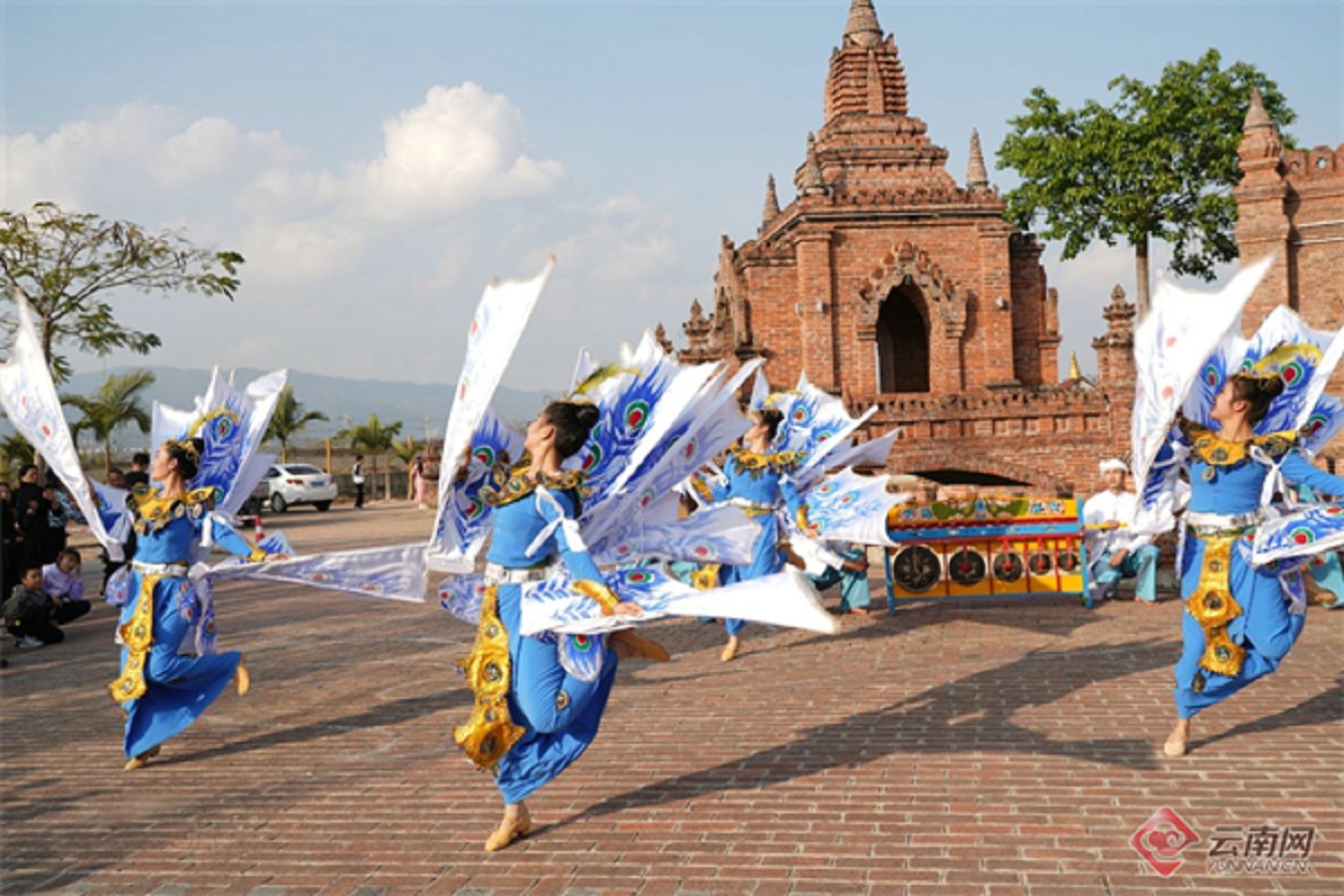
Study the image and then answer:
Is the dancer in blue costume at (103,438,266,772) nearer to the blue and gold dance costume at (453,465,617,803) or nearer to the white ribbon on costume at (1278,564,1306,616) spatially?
the blue and gold dance costume at (453,465,617,803)

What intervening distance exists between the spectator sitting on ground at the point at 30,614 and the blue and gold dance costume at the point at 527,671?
792 cm

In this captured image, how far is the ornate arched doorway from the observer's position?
3325 centimetres

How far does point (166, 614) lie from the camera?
6.86 meters

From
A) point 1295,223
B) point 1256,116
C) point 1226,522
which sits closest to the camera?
point 1226,522

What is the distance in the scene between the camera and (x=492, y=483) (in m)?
5.79

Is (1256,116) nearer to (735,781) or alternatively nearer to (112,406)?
(735,781)

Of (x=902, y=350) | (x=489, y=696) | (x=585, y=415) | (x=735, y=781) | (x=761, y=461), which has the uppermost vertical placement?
(x=902, y=350)

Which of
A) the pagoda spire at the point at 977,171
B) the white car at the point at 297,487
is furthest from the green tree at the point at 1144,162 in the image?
the white car at the point at 297,487

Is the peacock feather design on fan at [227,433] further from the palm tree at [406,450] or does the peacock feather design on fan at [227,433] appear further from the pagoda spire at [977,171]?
the palm tree at [406,450]

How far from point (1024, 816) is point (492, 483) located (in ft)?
9.37

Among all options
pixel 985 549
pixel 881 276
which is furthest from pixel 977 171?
pixel 985 549

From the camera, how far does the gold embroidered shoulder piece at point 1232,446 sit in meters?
6.21

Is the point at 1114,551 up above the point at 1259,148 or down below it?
below

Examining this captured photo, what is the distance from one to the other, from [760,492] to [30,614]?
7140 mm
